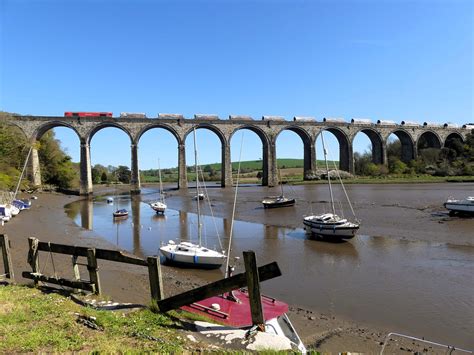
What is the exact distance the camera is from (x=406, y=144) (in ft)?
272

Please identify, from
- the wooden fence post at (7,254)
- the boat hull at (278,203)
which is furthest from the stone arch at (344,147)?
the wooden fence post at (7,254)

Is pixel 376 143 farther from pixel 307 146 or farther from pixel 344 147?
pixel 307 146

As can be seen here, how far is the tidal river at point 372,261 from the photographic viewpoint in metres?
9.23

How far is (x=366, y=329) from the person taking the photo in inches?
328

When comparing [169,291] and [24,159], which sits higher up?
[24,159]

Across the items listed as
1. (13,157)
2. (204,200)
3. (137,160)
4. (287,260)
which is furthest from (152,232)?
(137,160)

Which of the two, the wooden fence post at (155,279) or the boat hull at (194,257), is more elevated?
the wooden fence post at (155,279)

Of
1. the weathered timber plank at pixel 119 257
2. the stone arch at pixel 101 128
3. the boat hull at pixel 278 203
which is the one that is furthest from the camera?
the stone arch at pixel 101 128

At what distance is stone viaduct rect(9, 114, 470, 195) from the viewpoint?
58.2 m

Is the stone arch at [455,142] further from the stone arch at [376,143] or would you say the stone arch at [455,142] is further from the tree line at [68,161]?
the stone arch at [376,143]

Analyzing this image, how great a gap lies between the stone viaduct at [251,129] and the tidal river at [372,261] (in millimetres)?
32799

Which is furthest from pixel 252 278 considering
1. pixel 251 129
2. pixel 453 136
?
pixel 453 136

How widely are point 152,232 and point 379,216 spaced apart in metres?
17.8

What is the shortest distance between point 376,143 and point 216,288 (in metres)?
82.0
